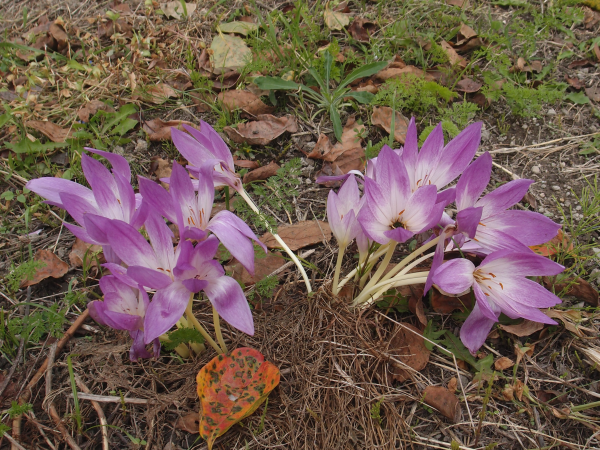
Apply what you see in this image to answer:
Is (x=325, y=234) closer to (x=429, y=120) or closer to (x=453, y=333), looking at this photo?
(x=453, y=333)

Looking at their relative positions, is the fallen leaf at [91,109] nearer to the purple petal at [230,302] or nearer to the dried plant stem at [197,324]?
the dried plant stem at [197,324]

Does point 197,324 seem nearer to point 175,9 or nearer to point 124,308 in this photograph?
point 124,308

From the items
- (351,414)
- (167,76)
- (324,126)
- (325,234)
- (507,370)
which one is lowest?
(507,370)

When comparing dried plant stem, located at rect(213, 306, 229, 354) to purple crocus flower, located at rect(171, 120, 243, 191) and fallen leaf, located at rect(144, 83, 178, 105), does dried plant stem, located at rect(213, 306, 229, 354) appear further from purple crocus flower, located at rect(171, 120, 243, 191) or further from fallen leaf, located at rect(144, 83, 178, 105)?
fallen leaf, located at rect(144, 83, 178, 105)

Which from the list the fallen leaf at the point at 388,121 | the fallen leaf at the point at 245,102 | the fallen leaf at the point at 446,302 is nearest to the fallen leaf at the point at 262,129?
the fallen leaf at the point at 245,102

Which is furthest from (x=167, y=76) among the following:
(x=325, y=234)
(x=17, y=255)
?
(x=325, y=234)
